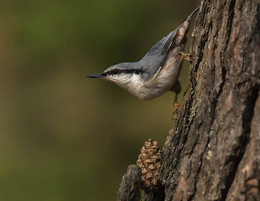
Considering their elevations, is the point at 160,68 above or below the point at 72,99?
above

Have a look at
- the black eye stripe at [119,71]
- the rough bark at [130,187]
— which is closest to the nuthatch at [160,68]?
the black eye stripe at [119,71]

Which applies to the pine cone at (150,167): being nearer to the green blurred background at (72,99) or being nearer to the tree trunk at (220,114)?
the tree trunk at (220,114)

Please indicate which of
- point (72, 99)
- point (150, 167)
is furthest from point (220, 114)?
point (72, 99)

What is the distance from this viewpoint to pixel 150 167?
7.36 feet

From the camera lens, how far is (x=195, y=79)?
2086 mm

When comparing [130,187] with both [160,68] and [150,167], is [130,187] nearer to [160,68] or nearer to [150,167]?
[150,167]

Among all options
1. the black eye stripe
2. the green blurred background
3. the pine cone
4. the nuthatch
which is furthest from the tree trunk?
the green blurred background

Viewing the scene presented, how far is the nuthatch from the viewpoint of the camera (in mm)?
2881

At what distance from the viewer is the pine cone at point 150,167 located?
2242 mm

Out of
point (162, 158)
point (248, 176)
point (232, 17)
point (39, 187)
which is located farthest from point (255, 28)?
point (39, 187)

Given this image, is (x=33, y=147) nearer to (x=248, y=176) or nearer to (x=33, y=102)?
(x=33, y=102)

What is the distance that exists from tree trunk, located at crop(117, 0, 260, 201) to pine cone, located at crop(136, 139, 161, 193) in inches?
4.4

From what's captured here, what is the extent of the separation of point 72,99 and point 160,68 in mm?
1495

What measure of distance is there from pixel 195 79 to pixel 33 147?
2.42m
